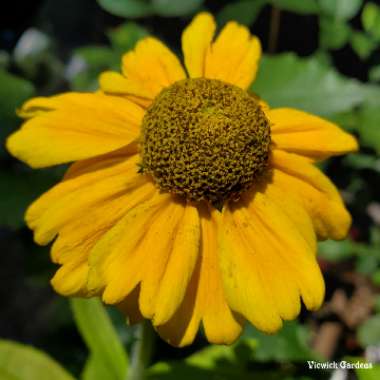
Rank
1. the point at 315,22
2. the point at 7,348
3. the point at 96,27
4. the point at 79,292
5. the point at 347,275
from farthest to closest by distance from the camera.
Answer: the point at 96,27 < the point at 315,22 < the point at 347,275 < the point at 7,348 < the point at 79,292

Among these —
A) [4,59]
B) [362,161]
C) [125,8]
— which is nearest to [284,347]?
[362,161]

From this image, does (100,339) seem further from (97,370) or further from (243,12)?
(243,12)

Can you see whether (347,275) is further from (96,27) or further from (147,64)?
(96,27)

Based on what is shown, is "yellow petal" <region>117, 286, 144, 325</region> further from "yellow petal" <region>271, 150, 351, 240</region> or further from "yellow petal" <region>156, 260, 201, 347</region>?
"yellow petal" <region>271, 150, 351, 240</region>

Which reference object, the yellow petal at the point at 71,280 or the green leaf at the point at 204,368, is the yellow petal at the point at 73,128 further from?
the green leaf at the point at 204,368

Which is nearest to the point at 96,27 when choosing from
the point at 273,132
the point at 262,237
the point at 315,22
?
the point at 315,22

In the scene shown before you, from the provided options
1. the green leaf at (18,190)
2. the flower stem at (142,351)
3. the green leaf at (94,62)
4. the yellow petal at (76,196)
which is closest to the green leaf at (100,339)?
the flower stem at (142,351)
